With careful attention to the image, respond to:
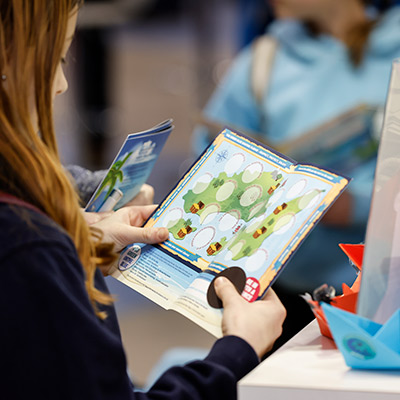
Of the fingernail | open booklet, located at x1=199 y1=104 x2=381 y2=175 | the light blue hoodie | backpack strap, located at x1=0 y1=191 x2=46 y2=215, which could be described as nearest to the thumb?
the fingernail

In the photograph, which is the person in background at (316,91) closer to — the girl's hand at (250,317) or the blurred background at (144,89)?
the blurred background at (144,89)

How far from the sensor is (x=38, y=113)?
83 cm

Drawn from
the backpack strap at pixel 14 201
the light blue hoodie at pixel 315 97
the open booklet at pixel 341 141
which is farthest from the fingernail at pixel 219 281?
the light blue hoodie at pixel 315 97

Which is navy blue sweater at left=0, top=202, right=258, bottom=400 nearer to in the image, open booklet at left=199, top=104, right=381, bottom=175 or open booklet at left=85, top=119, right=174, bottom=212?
open booklet at left=85, top=119, right=174, bottom=212

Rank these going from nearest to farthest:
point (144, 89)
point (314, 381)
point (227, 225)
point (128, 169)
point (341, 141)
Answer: point (314, 381) → point (227, 225) → point (128, 169) → point (341, 141) → point (144, 89)

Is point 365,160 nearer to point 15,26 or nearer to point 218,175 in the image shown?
point 218,175

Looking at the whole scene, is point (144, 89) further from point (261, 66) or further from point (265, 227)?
point (265, 227)

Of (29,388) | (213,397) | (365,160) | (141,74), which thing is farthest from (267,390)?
(141,74)

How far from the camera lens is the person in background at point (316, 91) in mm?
1949

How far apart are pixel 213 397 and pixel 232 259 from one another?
0.55ft

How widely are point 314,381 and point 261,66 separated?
1.46 m

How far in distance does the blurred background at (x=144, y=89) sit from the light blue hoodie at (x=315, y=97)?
0.67 m

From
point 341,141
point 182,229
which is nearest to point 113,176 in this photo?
point 182,229

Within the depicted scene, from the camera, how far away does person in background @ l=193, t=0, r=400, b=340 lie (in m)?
1.95
